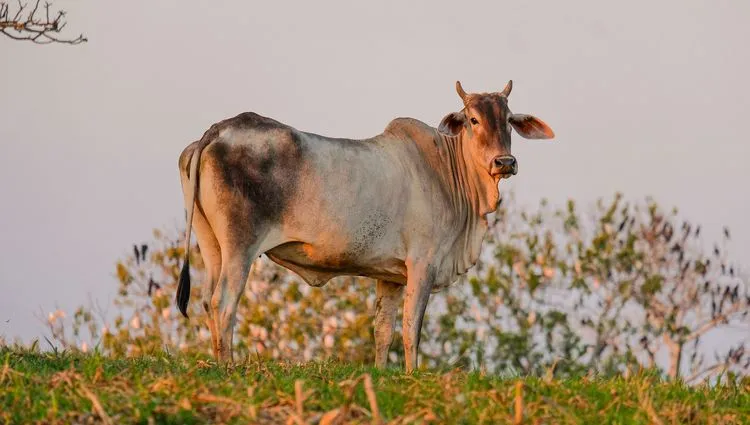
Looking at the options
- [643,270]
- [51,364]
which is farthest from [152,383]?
[643,270]

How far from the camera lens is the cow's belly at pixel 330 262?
34.4ft

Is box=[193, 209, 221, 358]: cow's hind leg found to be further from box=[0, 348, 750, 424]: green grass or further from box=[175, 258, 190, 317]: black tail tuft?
box=[0, 348, 750, 424]: green grass

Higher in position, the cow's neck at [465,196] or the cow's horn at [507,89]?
the cow's horn at [507,89]

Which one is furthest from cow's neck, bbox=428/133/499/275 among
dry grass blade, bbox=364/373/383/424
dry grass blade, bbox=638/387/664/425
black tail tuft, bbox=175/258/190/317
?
dry grass blade, bbox=364/373/383/424

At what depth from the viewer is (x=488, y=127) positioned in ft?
37.0

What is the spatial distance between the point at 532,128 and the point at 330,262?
8.46ft

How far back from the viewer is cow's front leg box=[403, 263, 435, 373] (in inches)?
434

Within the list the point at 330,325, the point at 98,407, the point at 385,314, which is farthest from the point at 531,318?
the point at 98,407

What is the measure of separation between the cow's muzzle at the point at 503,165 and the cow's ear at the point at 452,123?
729 mm

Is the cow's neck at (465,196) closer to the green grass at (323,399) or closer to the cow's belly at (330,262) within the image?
the cow's belly at (330,262)

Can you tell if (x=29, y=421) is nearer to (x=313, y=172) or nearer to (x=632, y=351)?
(x=313, y=172)

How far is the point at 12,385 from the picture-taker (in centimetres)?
671

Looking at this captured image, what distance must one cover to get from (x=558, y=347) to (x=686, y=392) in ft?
36.7

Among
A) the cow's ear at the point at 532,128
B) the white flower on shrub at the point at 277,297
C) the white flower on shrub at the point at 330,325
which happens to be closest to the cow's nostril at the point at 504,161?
the cow's ear at the point at 532,128
